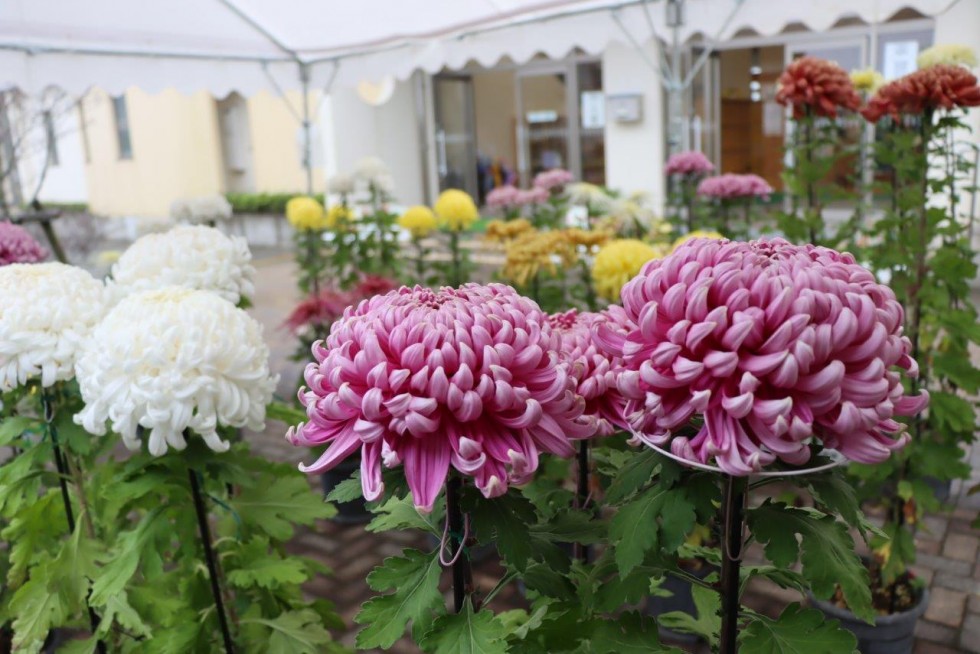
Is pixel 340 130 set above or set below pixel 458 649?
above

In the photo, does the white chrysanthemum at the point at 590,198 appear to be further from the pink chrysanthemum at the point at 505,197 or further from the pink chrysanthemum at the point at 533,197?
the pink chrysanthemum at the point at 505,197

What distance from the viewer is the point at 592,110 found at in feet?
41.0

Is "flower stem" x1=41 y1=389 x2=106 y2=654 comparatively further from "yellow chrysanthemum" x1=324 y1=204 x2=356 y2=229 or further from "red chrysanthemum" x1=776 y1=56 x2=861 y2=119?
"yellow chrysanthemum" x1=324 y1=204 x2=356 y2=229

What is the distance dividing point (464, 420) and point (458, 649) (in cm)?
30

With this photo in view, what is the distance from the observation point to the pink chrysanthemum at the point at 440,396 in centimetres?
87

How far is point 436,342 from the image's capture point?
89 centimetres

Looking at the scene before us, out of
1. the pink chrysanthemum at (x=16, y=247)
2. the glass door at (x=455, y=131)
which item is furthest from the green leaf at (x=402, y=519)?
the glass door at (x=455, y=131)

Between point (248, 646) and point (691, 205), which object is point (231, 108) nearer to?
point (691, 205)

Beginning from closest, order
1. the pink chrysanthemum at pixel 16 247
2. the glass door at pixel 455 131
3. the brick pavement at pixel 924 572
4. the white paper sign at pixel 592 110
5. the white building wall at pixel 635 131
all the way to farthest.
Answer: the pink chrysanthemum at pixel 16 247, the brick pavement at pixel 924 572, the white building wall at pixel 635 131, the white paper sign at pixel 592 110, the glass door at pixel 455 131

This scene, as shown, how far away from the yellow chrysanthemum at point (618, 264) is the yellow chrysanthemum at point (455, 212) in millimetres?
2100

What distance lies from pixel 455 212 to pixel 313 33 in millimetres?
3108

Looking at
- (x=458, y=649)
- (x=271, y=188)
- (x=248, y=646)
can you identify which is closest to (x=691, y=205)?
(x=248, y=646)

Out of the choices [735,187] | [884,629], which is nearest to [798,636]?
[884,629]

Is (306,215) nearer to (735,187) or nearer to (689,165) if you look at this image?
(689,165)
